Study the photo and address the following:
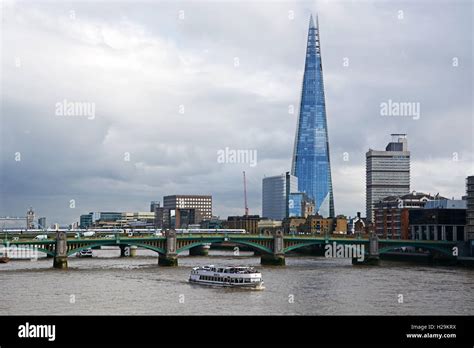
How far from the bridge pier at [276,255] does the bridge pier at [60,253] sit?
32.1 m

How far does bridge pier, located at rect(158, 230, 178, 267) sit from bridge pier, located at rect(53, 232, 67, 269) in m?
15.1

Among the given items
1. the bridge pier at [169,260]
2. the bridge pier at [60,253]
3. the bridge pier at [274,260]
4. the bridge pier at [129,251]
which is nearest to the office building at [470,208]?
the bridge pier at [274,260]

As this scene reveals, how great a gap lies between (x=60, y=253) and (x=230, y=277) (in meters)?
32.6

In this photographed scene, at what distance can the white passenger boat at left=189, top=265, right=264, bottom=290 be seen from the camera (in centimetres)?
7331

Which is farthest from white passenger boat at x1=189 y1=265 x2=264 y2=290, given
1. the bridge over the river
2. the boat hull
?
the bridge over the river

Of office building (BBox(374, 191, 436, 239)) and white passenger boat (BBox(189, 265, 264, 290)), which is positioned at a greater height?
office building (BBox(374, 191, 436, 239))

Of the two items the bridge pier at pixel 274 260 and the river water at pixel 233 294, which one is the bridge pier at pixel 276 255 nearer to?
the bridge pier at pixel 274 260

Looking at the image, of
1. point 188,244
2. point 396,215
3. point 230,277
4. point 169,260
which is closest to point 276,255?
point 188,244

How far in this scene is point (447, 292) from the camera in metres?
68.7

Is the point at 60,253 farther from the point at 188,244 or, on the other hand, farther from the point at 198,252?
the point at 198,252

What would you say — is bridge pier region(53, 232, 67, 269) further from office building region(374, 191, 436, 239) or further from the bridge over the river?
office building region(374, 191, 436, 239)
